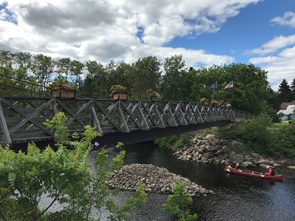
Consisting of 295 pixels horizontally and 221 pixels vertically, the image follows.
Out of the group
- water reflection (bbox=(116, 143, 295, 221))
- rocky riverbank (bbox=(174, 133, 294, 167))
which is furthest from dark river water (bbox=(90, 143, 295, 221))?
rocky riverbank (bbox=(174, 133, 294, 167))

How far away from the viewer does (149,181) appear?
21.1 metres

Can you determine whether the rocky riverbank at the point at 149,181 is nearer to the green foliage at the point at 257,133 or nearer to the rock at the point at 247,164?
the rock at the point at 247,164

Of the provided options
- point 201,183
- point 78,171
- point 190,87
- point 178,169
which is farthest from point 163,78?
point 78,171

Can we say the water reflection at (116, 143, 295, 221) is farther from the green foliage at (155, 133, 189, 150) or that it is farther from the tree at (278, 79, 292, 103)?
the tree at (278, 79, 292, 103)

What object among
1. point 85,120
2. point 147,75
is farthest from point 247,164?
point 147,75

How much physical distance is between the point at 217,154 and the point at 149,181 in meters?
14.5

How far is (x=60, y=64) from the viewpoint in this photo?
62.1 m

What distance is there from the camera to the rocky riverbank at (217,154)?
30.4 meters

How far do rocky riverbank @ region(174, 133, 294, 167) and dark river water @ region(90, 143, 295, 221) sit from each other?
9.19 feet

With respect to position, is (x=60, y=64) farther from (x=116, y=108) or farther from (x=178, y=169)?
(x=116, y=108)

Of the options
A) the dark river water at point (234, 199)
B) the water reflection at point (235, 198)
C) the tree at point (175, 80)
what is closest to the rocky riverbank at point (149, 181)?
the dark river water at point (234, 199)

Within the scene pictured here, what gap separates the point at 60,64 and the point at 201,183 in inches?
1987

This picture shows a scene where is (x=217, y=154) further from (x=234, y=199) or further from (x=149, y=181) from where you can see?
(x=149, y=181)

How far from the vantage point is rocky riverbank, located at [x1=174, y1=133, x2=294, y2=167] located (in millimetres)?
30391
